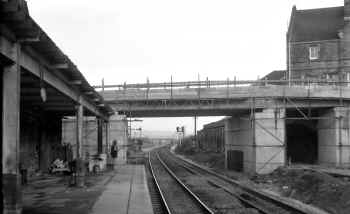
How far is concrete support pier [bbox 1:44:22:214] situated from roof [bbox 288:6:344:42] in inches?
1792

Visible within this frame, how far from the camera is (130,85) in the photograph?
3378 cm

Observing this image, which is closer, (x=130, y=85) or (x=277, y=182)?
(x=277, y=182)

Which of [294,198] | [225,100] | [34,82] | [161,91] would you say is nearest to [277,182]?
[294,198]

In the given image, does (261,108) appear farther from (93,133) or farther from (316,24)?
(316,24)

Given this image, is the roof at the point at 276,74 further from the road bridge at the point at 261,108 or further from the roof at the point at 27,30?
the roof at the point at 27,30

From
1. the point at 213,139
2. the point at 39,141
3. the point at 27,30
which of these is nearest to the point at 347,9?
the point at 213,139

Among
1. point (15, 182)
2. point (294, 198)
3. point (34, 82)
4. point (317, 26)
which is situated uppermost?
point (317, 26)

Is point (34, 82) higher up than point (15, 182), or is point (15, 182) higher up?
point (34, 82)

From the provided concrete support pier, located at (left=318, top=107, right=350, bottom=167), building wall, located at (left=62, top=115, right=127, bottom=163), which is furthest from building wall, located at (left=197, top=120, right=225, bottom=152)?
concrete support pier, located at (left=318, top=107, right=350, bottom=167)

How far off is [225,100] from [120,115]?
25.0 feet

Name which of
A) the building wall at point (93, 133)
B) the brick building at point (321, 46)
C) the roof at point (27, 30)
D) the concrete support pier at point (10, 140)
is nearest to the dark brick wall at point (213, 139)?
the brick building at point (321, 46)

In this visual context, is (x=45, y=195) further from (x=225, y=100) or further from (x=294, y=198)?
(x=225, y=100)

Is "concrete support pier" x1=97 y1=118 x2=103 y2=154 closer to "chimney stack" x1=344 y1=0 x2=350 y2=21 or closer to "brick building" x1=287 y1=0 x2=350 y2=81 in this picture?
"brick building" x1=287 y1=0 x2=350 y2=81

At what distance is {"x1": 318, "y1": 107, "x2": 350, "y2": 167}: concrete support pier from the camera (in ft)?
98.3
